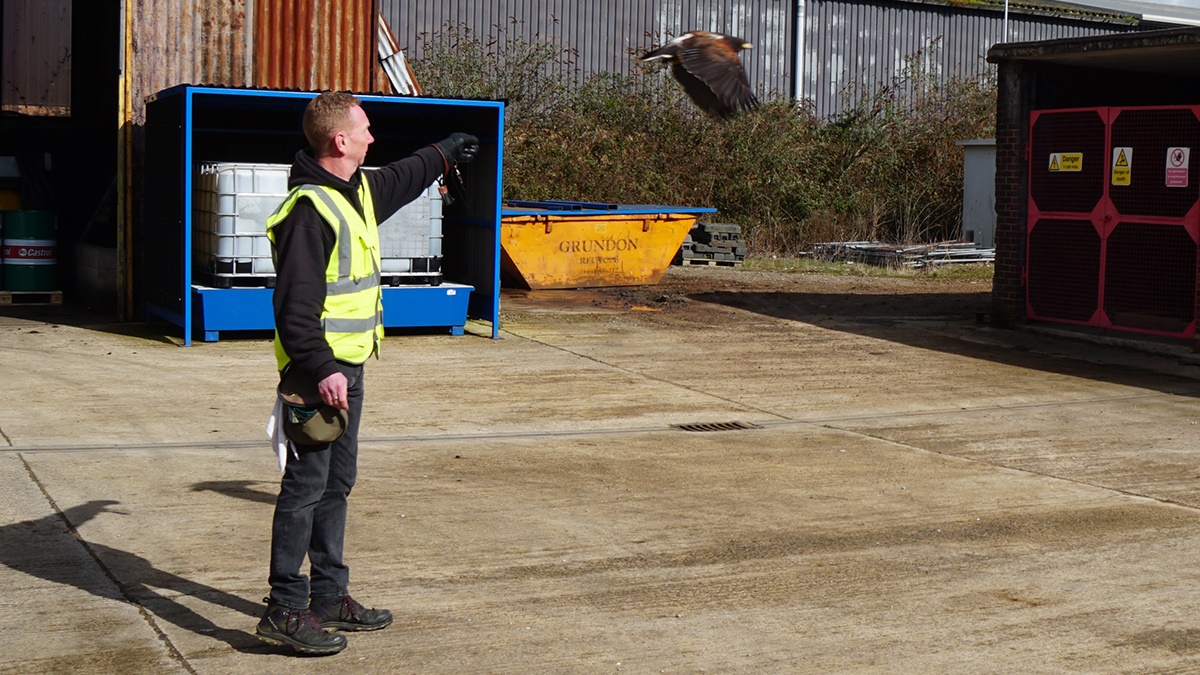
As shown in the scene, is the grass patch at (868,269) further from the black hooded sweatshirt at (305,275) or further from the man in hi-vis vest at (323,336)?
the black hooded sweatshirt at (305,275)

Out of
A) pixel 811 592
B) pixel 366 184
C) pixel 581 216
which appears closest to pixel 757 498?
pixel 811 592

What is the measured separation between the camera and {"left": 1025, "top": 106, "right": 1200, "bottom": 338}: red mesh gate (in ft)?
43.2

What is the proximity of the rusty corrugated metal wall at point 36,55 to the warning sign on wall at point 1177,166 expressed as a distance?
733 inches

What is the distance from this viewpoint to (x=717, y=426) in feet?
30.8

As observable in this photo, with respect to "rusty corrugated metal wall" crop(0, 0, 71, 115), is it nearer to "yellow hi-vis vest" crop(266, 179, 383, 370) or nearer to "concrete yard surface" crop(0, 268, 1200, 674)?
"concrete yard surface" crop(0, 268, 1200, 674)

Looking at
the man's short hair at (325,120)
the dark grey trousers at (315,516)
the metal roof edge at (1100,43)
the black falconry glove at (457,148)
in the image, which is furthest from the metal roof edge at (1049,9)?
the dark grey trousers at (315,516)

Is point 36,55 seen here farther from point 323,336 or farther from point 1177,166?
point 323,336

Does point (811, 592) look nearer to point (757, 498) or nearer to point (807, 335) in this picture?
point (757, 498)

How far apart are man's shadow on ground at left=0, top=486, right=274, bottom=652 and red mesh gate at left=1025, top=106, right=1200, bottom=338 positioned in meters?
10.5

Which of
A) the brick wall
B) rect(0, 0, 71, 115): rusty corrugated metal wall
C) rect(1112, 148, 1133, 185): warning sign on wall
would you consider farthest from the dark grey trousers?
rect(0, 0, 71, 115): rusty corrugated metal wall

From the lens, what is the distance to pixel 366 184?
4.99m

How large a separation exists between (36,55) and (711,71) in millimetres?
20299

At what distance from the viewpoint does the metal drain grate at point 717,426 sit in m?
9.30

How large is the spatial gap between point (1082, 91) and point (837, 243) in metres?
9.34
